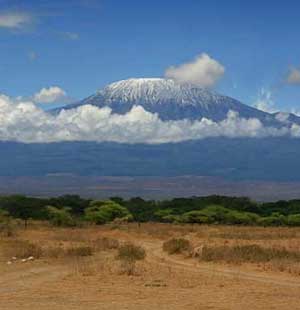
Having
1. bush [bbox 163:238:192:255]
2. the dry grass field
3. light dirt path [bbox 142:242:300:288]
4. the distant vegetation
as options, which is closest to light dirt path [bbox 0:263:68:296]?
the dry grass field

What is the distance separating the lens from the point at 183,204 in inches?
3536

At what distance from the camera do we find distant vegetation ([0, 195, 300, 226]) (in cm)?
7012

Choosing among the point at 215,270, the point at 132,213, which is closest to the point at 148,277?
the point at 215,270

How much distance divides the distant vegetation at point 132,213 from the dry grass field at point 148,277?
99.9 ft

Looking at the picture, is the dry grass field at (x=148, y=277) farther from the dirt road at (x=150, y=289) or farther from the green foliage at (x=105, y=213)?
the green foliage at (x=105, y=213)

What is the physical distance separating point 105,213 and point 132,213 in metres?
7.05

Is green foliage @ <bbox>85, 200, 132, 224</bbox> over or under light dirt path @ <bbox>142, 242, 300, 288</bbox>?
over

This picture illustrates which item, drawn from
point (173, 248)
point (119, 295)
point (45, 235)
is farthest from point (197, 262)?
point (45, 235)

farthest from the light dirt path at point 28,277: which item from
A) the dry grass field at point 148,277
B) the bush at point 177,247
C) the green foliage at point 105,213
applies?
the green foliage at point 105,213

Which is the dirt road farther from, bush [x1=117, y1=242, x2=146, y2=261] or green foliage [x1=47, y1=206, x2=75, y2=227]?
green foliage [x1=47, y1=206, x2=75, y2=227]

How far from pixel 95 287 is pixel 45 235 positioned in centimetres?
2651

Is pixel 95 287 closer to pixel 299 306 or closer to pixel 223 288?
pixel 223 288

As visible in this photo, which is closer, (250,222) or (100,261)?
(100,261)

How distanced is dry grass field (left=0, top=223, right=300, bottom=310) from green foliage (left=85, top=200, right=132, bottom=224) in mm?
30495
